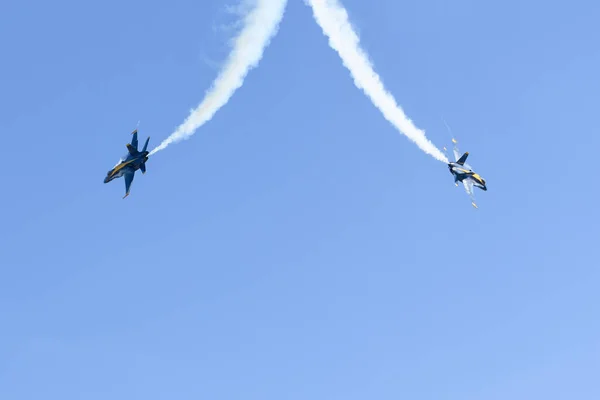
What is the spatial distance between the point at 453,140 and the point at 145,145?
3639cm

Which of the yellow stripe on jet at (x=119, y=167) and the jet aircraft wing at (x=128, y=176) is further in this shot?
the jet aircraft wing at (x=128, y=176)

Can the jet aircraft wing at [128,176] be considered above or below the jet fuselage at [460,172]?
below

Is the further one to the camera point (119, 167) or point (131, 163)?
point (119, 167)

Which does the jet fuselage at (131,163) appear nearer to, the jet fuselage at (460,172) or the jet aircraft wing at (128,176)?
the jet aircraft wing at (128,176)

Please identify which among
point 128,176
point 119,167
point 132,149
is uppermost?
point 132,149

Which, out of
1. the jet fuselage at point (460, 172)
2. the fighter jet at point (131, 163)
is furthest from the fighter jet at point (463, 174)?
the fighter jet at point (131, 163)

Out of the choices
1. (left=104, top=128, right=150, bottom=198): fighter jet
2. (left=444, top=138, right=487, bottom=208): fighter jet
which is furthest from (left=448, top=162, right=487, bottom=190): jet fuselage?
(left=104, top=128, right=150, bottom=198): fighter jet

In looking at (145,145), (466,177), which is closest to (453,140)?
(466,177)

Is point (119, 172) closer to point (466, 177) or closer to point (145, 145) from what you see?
point (145, 145)

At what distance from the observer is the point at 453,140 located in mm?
89125

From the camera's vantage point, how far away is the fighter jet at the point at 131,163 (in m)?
78.5

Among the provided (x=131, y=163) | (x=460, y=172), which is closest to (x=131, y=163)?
(x=131, y=163)

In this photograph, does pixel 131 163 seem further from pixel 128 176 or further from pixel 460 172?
pixel 460 172

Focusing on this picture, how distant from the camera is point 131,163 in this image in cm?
7881
